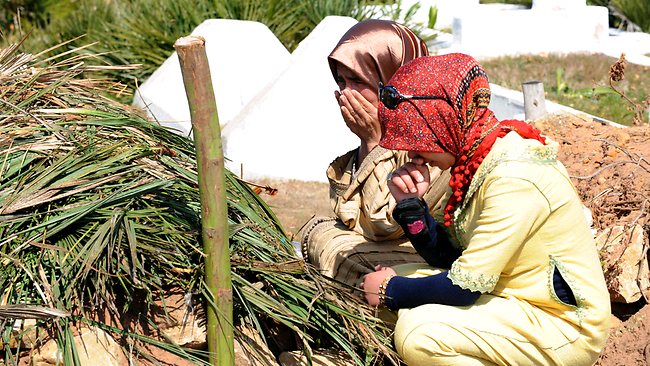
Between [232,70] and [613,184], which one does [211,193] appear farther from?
[232,70]

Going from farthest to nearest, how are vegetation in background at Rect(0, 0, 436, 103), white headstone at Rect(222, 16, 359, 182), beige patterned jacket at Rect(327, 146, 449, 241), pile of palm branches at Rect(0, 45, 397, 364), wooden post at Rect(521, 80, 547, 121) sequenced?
1. vegetation in background at Rect(0, 0, 436, 103)
2. white headstone at Rect(222, 16, 359, 182)
3. wooden post at Rect(521, 80, 547, 121)
4. beige patterned jacket at Rect(327, 146, 449, 241)
5. pile of palm branches at Rect(0, 45, 397, 364)

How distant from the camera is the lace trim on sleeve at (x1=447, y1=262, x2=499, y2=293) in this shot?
119 inches

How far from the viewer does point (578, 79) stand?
29.5 feet

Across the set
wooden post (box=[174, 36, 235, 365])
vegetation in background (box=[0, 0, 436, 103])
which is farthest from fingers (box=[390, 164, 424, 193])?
vegetation in background (box=[0, 0, 436, 103])

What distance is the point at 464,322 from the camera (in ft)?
10.2

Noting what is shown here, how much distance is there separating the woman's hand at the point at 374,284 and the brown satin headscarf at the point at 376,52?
35.1 inches

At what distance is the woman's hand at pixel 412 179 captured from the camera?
3.29 m

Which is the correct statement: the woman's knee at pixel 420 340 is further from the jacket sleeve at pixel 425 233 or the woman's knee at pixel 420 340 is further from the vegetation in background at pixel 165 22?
the vegetation in background at pixel 165 22

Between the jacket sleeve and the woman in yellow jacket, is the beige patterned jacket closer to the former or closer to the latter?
the jacket sleeve

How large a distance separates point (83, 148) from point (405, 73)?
1216 mm

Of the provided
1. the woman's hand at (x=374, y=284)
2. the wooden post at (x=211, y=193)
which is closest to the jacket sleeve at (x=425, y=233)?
the woman's hand at (x=374, y=284)

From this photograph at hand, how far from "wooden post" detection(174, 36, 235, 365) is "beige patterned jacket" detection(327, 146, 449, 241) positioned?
87cm

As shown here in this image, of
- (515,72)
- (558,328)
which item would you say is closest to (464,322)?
(558,328)

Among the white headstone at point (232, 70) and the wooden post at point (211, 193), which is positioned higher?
the wooden post at point (211, 193)
